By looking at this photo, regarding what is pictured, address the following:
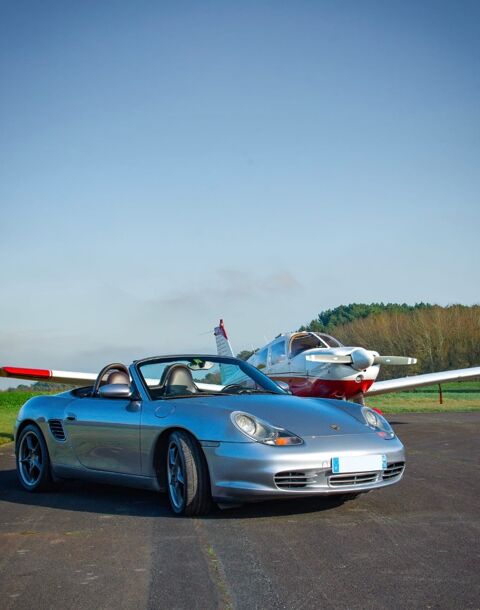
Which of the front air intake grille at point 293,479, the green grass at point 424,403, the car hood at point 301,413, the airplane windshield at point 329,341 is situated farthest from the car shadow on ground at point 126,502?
the green grass at point 424,403

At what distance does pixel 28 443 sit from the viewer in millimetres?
8977

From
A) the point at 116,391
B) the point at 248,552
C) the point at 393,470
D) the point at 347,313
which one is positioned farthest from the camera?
the point at 347,313

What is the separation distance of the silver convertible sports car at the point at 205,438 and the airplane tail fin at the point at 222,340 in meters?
25.2

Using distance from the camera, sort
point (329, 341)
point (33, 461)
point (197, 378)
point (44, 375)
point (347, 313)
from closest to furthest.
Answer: point (197, 378)
point (33, 461)
point (329, 341)
point (44, 375)
point (347, 313)

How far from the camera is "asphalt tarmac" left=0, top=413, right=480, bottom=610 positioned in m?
4.15

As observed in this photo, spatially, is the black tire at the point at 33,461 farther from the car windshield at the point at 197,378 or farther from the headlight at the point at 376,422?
the headlight at the point at 376,422

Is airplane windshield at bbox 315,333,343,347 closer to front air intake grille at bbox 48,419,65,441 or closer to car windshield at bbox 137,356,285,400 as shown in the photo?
car windshield at bbox 137,356,285,400

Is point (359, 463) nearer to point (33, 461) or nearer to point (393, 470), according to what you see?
point (393, 470)

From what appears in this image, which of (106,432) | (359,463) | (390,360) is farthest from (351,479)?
(390,360)

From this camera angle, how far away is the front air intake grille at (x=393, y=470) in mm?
6816

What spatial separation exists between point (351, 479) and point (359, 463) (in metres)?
0.14

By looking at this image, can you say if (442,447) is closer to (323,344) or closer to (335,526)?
(335,526)

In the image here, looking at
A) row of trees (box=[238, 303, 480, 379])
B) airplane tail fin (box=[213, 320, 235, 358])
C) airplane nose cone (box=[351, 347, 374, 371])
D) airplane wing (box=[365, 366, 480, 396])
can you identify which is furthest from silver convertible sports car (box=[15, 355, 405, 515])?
row of trees (box=[238, 303, 480, 379])

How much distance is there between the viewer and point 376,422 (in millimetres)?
7332
